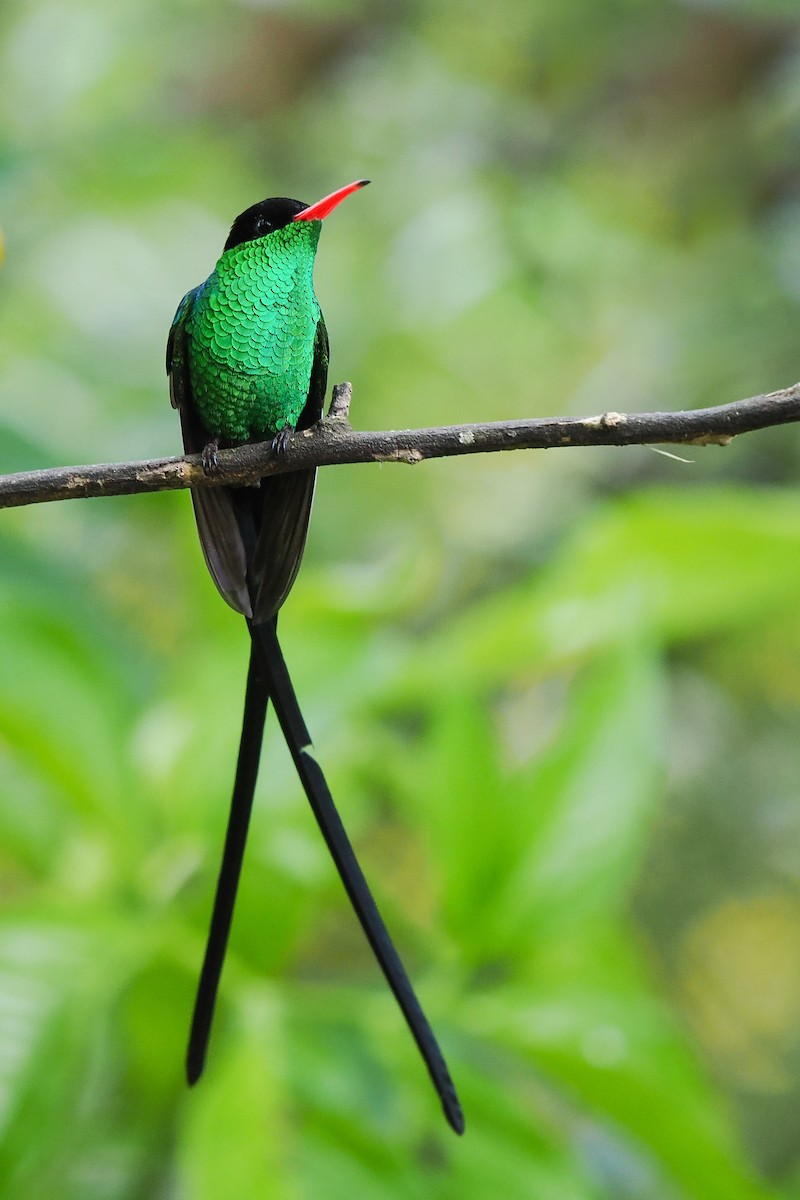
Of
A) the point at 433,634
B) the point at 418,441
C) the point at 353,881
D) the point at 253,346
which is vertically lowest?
the point at 353,881

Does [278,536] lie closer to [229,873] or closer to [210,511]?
[210,511]

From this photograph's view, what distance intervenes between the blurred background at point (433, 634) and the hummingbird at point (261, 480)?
0.56 metres

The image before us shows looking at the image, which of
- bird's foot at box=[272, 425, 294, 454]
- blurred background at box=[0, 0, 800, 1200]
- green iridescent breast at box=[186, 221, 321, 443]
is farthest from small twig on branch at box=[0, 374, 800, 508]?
blurred background at box=[0, 0, 800, 1200]

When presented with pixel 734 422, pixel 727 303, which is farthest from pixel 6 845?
pixel 727 303

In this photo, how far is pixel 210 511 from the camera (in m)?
0.69

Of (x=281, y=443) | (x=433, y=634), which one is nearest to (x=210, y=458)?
(x=281, y=443)

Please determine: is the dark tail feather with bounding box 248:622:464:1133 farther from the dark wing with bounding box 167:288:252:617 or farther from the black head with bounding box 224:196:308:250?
the black head with bounding box 224:196:308:250

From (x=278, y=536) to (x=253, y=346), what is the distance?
0.42ft

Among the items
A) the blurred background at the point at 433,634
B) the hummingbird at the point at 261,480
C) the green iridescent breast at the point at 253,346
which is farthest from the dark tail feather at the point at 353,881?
the blurred background at the point at 433,634

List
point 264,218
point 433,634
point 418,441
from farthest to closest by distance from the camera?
point 433,634 → point 264,218 → point 418,441

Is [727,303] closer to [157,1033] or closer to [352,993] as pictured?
[352,993]

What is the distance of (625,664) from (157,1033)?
0.65 meters

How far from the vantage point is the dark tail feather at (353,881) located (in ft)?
1.96

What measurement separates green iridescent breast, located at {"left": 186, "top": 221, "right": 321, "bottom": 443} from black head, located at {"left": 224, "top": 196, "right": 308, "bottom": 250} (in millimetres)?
20
